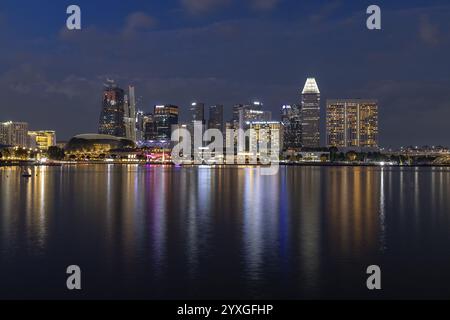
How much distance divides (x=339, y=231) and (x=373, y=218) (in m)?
6.26

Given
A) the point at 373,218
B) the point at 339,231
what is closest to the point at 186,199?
the point at 373,218

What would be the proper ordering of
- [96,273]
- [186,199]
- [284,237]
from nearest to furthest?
[96,273] < [284,237] < [186,199]

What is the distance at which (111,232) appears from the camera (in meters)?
25.2

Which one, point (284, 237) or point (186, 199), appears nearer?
point (284, 237)

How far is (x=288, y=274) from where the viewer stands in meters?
17.1

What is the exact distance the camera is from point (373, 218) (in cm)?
3128

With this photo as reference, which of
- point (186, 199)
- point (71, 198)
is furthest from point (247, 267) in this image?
point (71, 198)

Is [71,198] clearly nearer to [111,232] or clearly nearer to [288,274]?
[111,232]

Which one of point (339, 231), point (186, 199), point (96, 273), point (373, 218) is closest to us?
point (96, 273)
